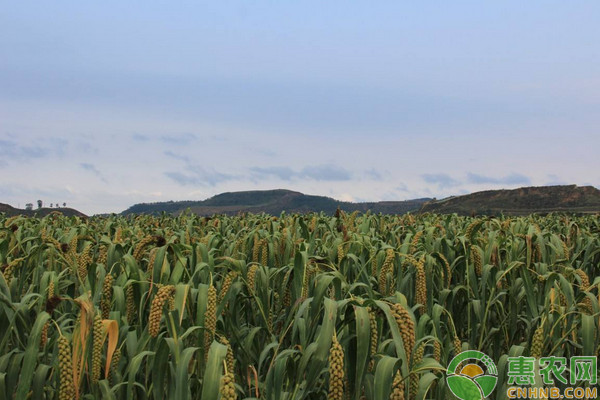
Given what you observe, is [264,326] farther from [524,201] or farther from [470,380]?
[524,201]

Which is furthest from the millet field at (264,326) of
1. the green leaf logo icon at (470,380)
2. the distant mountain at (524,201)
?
the distant mountain at (524,201)

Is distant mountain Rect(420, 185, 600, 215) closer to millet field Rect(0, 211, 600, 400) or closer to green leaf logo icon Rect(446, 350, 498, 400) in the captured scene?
millet field Rect(0, 211, 600, 400)

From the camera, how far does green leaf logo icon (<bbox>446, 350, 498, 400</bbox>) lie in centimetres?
308

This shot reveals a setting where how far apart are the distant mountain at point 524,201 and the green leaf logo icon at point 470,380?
63.5 m

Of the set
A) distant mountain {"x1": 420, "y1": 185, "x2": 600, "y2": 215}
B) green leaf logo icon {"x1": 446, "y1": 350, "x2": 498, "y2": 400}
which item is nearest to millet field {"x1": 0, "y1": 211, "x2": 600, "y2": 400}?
green leaf logo icon {"x1": 446, "y1": 350, "x2": 498, "y2": 400}

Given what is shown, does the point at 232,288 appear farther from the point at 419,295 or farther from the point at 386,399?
the point at 386,399

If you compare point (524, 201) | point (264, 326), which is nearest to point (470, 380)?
point (264, 326)

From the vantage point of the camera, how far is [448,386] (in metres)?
3.12

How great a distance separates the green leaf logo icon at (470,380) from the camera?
3.08 meters

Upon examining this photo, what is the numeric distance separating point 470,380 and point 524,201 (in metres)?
74.8

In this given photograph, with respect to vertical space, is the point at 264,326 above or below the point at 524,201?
below

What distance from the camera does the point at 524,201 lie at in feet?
235

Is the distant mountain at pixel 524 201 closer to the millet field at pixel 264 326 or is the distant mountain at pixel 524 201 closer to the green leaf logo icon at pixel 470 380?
the millet field at pixel 264 326

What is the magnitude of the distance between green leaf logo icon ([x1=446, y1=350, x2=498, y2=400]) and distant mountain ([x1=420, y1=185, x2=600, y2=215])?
6345 cm
